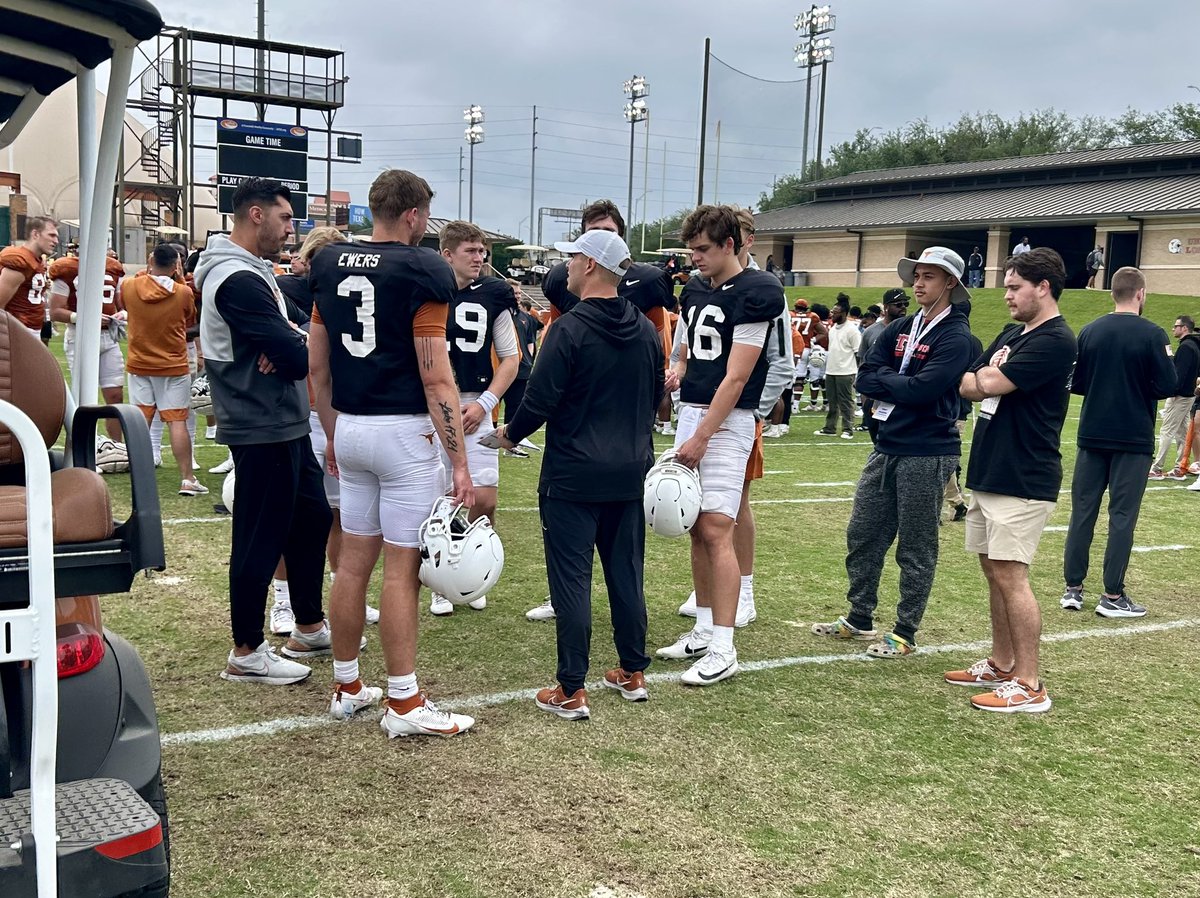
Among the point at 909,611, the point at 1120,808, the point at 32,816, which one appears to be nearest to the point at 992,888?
the point at 1120,808

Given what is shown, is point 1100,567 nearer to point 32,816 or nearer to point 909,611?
point 909,611

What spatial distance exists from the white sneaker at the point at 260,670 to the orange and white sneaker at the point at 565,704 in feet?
3.93

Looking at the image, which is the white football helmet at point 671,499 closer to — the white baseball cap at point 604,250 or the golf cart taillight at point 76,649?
the white baseball cap at point 604,250

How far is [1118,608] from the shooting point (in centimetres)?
655

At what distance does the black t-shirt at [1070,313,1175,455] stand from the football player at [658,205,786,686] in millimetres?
2818

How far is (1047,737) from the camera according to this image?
4.49m

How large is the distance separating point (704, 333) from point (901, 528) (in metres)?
Result: 1.47

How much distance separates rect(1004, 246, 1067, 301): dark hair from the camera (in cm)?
476

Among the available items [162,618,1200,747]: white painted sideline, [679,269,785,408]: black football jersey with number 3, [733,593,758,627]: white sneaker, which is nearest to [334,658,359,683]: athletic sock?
[162,618,1200,747]: white painted sideline

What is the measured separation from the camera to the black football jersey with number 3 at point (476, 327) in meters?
5.87

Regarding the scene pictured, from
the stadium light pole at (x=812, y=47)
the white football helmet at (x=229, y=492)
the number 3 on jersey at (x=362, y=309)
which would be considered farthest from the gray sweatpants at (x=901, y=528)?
the stadium light pole at (x=812, y=47)

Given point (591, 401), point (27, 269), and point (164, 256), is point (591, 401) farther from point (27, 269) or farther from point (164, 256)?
point (27, 269)

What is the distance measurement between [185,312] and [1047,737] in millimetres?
7607

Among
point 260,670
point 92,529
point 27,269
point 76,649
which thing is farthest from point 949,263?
point 27,269
